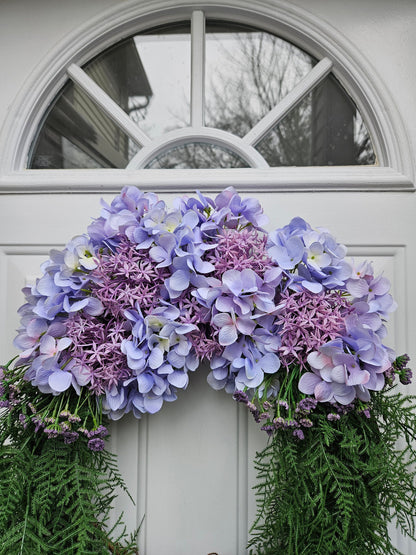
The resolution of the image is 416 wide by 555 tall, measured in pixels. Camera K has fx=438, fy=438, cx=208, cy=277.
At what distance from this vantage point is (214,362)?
767 mm

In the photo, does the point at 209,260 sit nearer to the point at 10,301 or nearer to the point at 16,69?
the point at 10,301

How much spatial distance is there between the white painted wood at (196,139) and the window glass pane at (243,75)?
4 centimetres

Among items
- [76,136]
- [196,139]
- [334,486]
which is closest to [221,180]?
[196,139]

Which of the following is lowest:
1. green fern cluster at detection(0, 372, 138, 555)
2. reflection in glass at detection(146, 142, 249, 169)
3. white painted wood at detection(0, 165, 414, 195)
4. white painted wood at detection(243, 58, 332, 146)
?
green fern cluster at detection(0, 372, 138, 555)

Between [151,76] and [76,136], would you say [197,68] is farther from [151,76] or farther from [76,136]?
[76,136]

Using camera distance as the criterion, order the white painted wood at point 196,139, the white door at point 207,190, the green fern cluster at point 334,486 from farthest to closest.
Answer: the white painted wood at point 196,139, the white door at point 207,190, the green fern cluster at point 334,486

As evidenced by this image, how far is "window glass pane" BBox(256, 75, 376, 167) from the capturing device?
0.98m

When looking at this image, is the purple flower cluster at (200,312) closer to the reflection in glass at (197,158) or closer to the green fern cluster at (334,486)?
the green fern cluster at (334,486)

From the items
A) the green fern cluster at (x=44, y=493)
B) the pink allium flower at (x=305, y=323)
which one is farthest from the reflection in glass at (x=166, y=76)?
the green fern cluster at (x=44, y=493)

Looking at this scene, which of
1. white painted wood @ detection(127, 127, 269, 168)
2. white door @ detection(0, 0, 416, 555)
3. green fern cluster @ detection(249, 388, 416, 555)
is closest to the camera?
green fern cluster @ detection(249, 388, 416, 555)

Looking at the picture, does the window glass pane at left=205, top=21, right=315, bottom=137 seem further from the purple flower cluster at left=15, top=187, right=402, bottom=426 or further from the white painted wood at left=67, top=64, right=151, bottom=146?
the purple flower cluster at left=15, top=187, right=402, bottom=426

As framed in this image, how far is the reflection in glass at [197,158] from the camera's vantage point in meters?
1.00

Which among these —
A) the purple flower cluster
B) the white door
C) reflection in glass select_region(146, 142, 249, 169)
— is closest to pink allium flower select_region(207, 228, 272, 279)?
the purple flower cluster

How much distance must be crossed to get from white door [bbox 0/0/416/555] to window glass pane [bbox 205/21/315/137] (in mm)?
28
